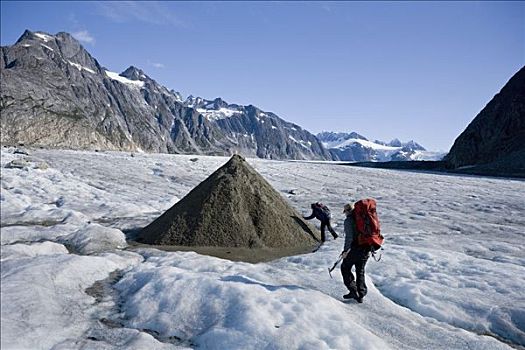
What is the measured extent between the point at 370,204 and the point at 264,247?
621 cm

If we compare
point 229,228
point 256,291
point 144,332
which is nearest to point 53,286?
point 144,332

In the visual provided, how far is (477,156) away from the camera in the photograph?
76.2 meters

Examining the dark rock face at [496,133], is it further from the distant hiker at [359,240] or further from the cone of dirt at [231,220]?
the distant hiker at [359,240]

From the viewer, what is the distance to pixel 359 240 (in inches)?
336

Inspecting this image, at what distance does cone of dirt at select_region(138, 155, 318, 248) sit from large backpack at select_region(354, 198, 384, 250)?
19.8ft

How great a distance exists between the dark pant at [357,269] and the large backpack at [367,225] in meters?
0.25

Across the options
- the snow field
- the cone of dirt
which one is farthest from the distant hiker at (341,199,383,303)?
the cone of dirt

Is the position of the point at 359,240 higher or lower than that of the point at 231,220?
higher

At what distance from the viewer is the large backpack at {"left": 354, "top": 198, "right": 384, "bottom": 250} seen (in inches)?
332

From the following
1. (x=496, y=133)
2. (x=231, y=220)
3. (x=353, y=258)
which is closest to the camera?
(x=353, y=258)

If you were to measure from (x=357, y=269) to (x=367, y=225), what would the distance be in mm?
1058

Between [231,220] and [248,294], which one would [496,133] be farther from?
[248,294]

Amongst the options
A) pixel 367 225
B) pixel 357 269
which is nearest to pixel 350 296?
pixel 357 269

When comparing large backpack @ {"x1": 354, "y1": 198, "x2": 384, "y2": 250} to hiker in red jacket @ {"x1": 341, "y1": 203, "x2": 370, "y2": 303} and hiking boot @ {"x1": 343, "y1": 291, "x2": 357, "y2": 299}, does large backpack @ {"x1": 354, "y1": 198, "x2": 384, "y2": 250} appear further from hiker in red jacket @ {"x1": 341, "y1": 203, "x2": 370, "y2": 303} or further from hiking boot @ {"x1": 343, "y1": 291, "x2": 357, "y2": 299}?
hiking boot @ {"x1": 343, "y1": 291, "x2": 357, "y2": 299}
